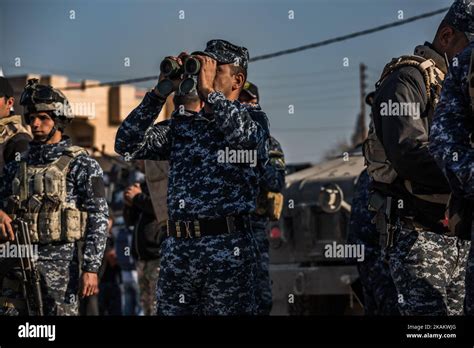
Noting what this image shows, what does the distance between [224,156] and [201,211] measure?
1.12 feet

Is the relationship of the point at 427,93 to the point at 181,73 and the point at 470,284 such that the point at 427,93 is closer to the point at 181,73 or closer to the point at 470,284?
the point at 181,73

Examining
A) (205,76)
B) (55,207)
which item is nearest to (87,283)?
(55,207)

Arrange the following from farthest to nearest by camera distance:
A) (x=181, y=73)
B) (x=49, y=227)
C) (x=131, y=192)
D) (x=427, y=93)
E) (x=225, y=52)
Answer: (x=131, y=192), (x=49, y=227), (x=225, y=52), (x=181, y=73), (x=427, y=93)

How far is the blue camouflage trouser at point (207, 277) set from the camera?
260 inches

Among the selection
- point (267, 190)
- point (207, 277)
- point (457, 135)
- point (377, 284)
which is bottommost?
point (377, 284)

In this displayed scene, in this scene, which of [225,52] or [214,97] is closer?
[214,97]

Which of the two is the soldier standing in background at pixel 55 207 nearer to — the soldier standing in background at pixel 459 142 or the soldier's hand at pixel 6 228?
the soldier's hand at pixel 6 228

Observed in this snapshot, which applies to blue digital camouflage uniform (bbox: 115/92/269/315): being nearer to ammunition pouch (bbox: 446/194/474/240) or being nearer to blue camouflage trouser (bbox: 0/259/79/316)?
blue camouflage trouser (bbox: 0/259/79/316)

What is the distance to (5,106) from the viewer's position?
8.42 m

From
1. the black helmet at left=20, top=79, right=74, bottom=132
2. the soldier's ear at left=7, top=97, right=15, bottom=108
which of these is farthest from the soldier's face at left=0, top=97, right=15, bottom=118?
the black helmet at left=20, top=79, right=74, bottom=132

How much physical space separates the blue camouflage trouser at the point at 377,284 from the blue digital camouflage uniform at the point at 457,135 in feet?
10.2

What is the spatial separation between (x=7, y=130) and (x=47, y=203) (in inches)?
34.9

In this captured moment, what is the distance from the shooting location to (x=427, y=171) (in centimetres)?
618

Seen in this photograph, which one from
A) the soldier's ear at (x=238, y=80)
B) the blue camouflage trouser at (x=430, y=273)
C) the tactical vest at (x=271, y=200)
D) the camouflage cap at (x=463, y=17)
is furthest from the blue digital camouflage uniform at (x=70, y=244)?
the camouflage cap at (x=463, y=17)
